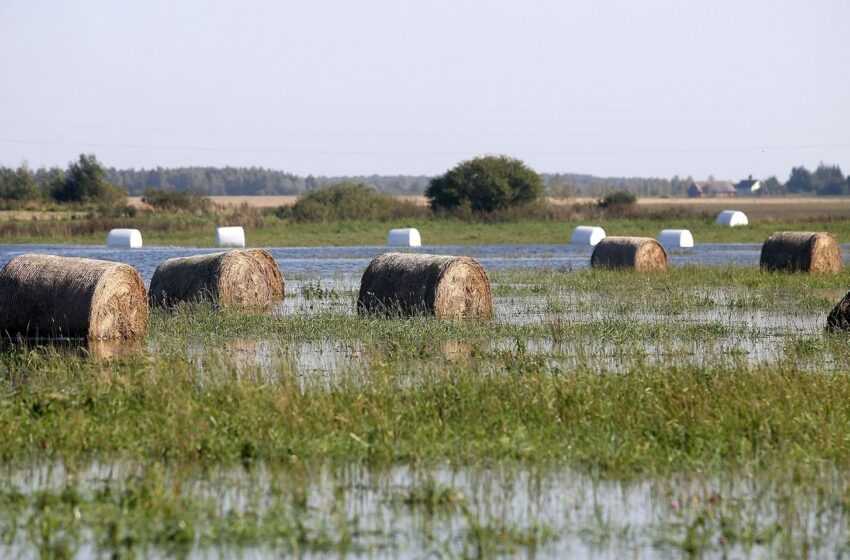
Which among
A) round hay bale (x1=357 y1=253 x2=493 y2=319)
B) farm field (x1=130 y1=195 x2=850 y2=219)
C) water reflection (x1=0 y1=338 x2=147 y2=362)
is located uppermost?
round hay bale (x1=357 y1=253 x2=493 y2=319)

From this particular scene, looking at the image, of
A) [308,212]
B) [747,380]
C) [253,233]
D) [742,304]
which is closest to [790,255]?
[742,304]

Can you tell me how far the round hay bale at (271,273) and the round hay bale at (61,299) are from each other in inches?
250

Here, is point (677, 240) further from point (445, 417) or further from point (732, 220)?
point (445, 417)

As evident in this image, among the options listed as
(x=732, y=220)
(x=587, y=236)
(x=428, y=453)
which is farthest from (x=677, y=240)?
(x=428, y=453)

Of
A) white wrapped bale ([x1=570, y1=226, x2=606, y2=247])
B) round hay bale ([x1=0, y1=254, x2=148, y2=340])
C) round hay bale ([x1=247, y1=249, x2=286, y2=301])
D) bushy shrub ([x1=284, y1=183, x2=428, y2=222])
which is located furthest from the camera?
bushy shrub ([x1=284, y1=183, x2=428, y2=222])

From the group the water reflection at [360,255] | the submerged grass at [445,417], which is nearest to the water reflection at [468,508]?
the submerged grass at [445,417]

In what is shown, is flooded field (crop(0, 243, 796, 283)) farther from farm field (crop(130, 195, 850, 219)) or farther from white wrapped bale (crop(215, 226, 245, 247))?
farm field (crop(130, 195, 850, 219))

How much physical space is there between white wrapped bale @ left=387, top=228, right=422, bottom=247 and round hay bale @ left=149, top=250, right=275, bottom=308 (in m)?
30.4

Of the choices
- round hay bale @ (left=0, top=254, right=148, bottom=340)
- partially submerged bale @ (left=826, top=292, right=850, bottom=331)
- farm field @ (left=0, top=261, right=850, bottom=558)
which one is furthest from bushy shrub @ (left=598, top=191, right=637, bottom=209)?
farm field @ (left=0, top=261, right=850, bottom=558)

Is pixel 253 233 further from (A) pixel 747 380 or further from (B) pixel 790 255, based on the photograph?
(A) pixel 747 380

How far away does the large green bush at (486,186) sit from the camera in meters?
79.9

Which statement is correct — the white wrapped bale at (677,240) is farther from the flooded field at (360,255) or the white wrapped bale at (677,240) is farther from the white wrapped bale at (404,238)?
the white wrapped bale at (404,238)

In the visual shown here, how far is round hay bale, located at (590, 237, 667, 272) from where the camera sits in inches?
1420

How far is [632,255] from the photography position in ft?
118
